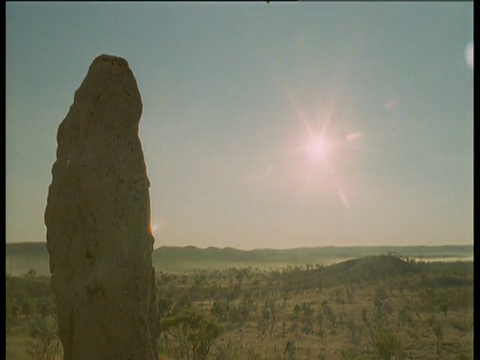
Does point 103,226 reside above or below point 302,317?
above

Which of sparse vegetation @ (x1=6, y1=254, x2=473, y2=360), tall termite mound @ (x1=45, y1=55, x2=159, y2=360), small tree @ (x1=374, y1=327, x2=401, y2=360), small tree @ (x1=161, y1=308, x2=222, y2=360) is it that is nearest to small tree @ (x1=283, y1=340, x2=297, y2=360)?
sparse vegetation @ (x1=6, y1=254, x2=473, y2=360)

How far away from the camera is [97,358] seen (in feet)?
22.8

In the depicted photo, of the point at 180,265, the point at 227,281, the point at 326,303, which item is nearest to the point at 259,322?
the point at 326,303

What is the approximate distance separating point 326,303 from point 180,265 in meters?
28.8

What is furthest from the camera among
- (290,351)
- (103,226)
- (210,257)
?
(210,257)

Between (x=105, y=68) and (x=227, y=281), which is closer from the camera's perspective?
(x=105, y=68)

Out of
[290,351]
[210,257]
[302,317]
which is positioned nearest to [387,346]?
[290,351]

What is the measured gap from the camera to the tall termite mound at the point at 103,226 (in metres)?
6.98

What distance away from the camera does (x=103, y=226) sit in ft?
23.5

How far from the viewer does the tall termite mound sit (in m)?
6.98

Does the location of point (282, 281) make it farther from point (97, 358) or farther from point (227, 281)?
point (97, 358)

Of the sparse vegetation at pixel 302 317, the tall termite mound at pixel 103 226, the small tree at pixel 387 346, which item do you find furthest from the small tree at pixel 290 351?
the tall termite mound at pixel 103 226

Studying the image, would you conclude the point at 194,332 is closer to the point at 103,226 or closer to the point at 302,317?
the point at 302,317

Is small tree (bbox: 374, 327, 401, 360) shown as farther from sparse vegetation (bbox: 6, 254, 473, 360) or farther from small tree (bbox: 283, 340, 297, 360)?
small tree (bbox: 283, 340, 297, 360)
